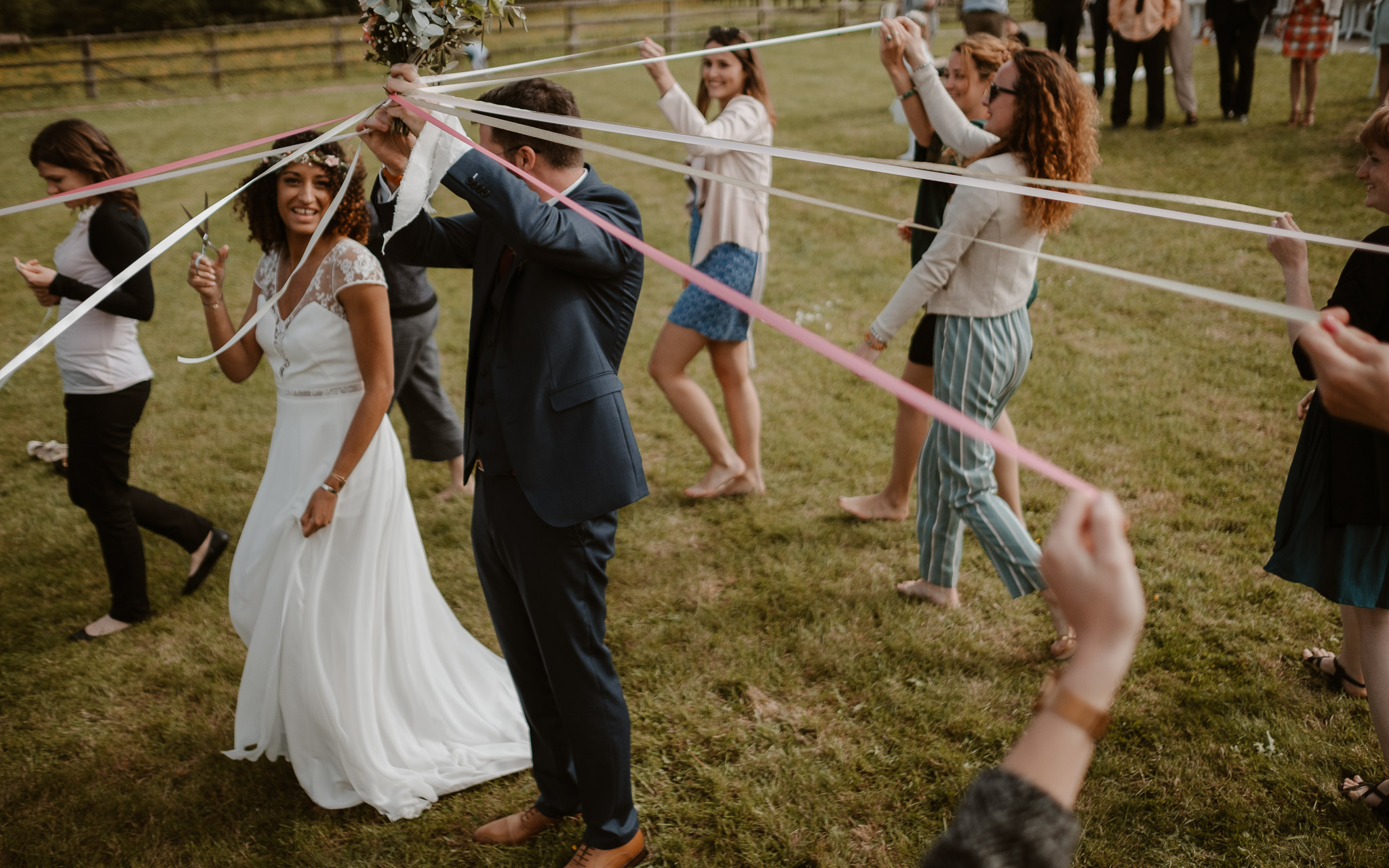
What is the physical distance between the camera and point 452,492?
4.85 metres

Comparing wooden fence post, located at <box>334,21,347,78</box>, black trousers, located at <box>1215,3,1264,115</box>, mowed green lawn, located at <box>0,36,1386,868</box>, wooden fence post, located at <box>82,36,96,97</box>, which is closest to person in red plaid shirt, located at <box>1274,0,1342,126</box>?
black trousers, located at <box>1215,3,1264,115</box>

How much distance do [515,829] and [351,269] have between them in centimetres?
173

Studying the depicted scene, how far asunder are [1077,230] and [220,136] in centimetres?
1224

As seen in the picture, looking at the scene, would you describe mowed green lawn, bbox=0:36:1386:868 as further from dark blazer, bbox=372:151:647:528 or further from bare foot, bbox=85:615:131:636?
dark blazer, bbox=372:151:647:528

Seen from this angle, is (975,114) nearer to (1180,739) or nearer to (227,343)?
(1180,739)

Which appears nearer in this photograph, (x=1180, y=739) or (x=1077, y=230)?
(x=1180, y=739)

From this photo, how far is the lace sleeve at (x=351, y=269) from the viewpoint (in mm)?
2750

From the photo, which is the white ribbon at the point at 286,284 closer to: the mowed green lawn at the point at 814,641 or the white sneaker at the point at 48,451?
the mowed green lawn at the point at 814,641

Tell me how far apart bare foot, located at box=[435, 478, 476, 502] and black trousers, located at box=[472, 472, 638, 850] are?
2.30 metres

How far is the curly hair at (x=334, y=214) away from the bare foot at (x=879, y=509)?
8.24ft

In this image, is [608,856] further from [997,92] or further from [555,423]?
[997,92]

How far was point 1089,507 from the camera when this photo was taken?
111cm

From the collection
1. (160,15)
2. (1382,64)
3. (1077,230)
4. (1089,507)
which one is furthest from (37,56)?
(1089,507)

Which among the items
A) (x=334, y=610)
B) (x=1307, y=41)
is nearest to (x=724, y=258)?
(x=334, y=610)
